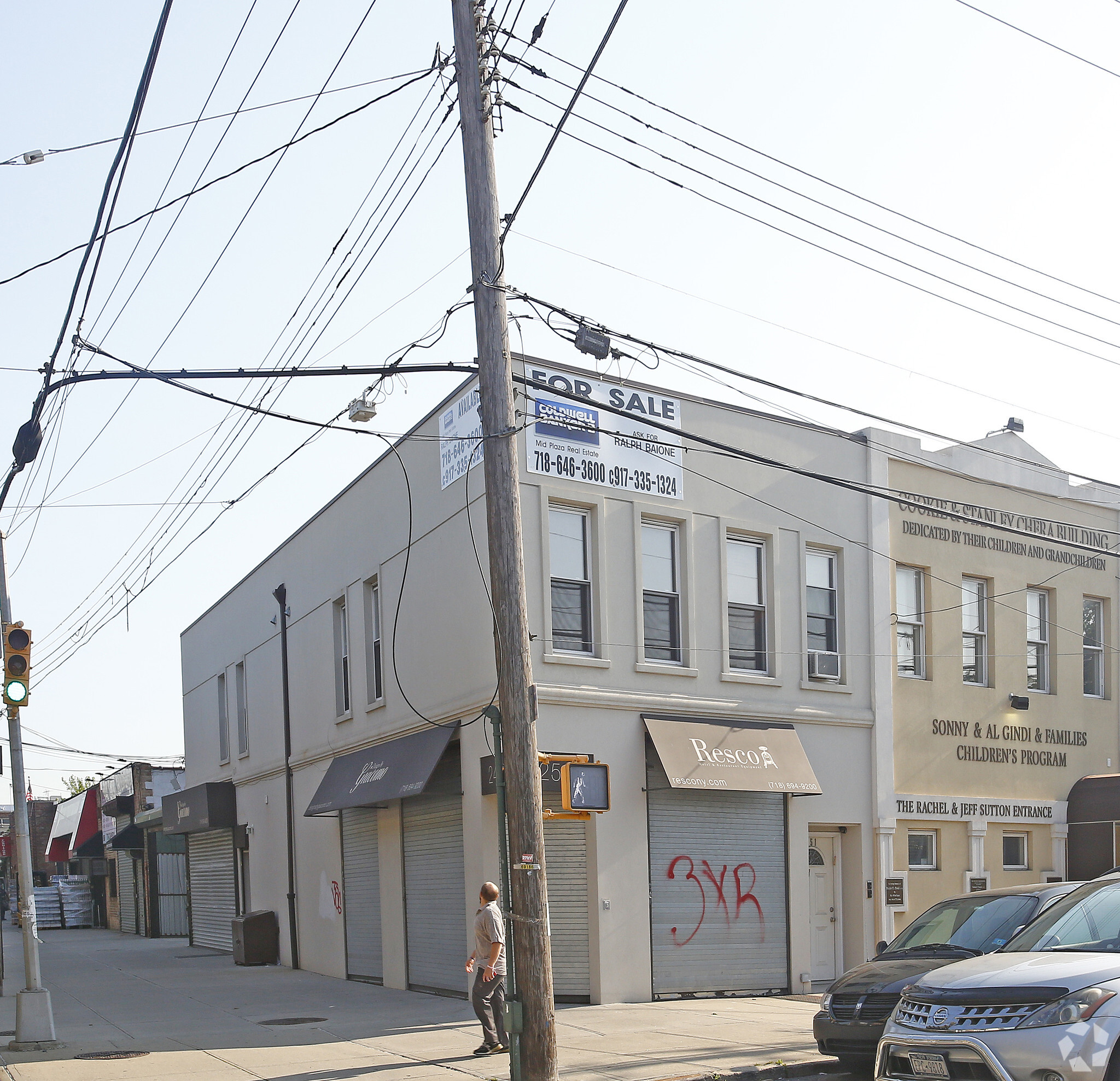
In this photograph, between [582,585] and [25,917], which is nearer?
[25,917]

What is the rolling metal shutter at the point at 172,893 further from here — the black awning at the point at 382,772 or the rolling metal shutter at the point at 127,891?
the black awning at the point at 382,772

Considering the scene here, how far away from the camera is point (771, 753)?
17.7 metres

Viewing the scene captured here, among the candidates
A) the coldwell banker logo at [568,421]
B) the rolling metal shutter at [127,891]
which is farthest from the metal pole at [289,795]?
the rolling metal shutter at [127,891]

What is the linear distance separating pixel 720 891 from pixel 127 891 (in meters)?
31.8

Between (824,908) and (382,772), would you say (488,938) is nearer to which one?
(382,772)

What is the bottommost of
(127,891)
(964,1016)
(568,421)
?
(127,891)

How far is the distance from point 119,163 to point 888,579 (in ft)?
42.4

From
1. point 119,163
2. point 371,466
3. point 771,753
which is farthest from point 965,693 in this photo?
point 119,163

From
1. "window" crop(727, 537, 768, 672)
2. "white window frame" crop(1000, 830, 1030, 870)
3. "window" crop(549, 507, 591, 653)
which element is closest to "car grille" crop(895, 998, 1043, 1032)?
"window" crop(549, 507, 591, 653)

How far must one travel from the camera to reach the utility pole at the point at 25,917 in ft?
46.0

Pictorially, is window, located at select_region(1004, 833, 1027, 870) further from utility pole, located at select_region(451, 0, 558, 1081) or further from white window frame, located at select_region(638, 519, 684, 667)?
utility pole, located at select_region(451, 0, 558, 1081)

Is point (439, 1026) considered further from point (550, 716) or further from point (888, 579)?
point (888, 579)

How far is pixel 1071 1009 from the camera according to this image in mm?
7441

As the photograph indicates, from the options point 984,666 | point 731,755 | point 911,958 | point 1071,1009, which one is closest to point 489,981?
point 911,958
